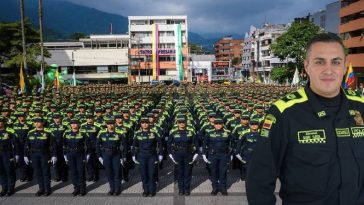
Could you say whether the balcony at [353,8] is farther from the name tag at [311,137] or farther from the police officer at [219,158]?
the name tag at [311,137]

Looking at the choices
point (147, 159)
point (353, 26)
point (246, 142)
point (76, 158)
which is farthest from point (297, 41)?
point (76, 158)

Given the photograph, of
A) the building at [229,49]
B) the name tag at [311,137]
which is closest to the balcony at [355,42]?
the name tag at [311,137]

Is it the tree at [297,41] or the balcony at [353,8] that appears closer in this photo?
the tree at [297,41]

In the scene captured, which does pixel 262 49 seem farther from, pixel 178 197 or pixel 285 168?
pixel 285 168

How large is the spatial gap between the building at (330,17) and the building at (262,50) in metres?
13.1

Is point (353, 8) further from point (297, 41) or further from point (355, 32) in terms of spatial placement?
point (297, 41)

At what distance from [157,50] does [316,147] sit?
60.2 m

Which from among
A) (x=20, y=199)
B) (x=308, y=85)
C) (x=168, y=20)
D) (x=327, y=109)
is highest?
(x=168, y=20)

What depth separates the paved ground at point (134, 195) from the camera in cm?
866

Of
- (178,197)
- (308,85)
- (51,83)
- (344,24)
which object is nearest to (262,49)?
(344,24)

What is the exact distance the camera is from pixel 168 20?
7556cm

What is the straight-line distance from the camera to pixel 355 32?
143ft

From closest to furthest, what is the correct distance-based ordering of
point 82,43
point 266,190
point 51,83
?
point 266,190
point 51,83
point 82,43

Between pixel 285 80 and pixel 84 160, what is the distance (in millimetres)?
38533
